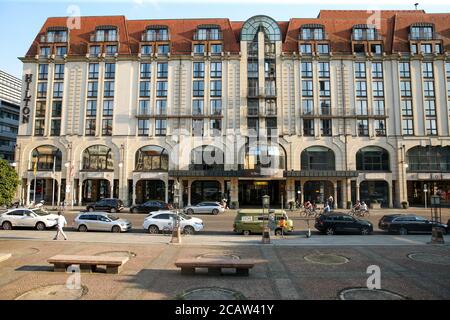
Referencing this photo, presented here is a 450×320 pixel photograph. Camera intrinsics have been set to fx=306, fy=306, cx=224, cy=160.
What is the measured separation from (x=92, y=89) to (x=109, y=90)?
2731 mm

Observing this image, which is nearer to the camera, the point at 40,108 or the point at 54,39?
the point at 40,108

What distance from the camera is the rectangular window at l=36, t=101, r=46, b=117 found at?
4775 centimetres

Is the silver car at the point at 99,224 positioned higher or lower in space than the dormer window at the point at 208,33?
lower

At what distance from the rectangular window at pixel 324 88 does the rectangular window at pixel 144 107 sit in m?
26.3

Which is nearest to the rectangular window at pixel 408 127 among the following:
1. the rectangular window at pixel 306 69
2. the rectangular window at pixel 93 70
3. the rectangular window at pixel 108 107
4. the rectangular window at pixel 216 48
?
the rectangular window at pixel 306 69

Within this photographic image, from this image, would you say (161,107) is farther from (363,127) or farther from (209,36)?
(363,127)

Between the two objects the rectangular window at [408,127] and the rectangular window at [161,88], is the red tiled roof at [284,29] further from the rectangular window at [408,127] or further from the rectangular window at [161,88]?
the rectangular window at [408,127]

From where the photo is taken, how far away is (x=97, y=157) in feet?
153

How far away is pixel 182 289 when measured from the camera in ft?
32.7

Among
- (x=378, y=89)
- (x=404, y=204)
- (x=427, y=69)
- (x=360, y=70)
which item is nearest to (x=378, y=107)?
(x=378, y=89)

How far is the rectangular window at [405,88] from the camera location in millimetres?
46031

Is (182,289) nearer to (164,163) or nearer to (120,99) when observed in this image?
(164,163)
